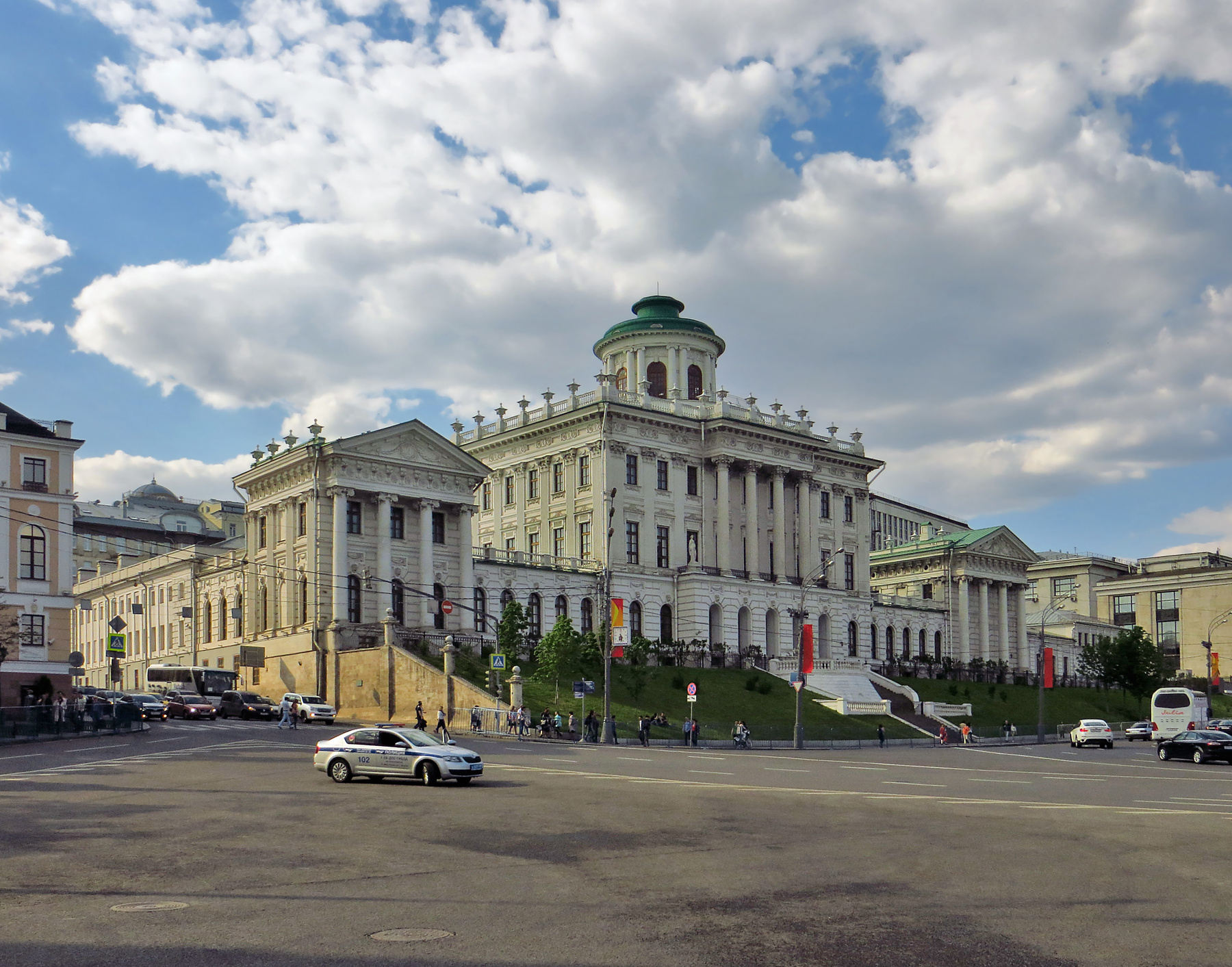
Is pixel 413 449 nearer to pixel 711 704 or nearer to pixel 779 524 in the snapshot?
pixel 711 704

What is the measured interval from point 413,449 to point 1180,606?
95.8m

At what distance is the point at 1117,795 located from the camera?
3144 centimetres

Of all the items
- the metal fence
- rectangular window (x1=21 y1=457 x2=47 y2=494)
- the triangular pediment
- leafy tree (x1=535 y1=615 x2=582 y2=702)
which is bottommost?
the metal fence

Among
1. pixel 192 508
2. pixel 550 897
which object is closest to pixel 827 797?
pixel 550 897

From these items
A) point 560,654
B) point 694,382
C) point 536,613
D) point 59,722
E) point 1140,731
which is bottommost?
point 1140,731

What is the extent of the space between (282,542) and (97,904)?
6469 centimetres

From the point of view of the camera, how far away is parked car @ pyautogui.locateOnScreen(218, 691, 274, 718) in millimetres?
64688

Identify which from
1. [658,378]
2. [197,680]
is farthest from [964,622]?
[197,680]

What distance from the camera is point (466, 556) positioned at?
258 ft

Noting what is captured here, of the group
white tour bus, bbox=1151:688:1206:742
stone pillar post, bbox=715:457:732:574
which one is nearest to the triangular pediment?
stone pillar post, bbox=715:457:732:574

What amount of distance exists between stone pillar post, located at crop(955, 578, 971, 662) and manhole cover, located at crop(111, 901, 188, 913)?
10913 centimetres

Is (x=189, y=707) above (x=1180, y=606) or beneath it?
beneath

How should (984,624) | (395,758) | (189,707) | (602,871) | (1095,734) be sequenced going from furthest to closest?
1. (984,624)
2. (1095,734)
3. (189,707)
4. (395,758)
5. (602,871)

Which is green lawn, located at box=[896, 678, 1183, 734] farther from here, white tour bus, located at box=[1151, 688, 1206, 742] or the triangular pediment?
the triangular pediment
